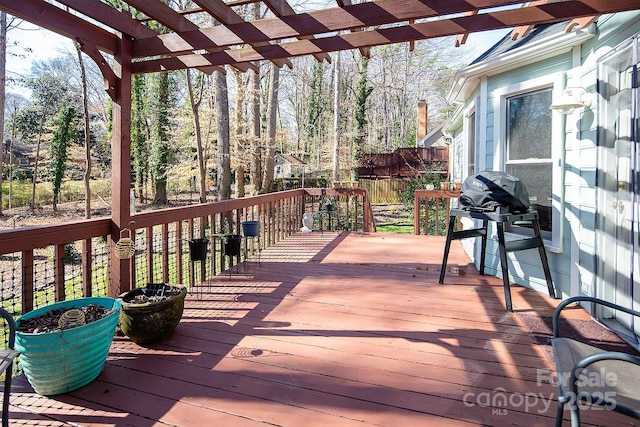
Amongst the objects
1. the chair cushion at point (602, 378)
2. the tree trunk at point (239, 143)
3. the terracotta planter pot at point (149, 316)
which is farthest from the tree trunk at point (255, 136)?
the chair cushion at point (602, 378)

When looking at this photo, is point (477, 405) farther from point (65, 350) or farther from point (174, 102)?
point (174, 102)

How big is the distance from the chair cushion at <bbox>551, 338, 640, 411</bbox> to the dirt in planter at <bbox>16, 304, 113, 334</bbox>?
7.40ft

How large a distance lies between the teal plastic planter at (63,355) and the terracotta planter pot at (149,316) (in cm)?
26

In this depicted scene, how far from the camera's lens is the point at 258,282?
3766 mm

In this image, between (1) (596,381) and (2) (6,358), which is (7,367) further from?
(1) (596,381)

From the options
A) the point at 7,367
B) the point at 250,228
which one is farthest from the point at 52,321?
the point at 250,228

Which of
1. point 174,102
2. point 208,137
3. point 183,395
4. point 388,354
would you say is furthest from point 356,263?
point 174,102

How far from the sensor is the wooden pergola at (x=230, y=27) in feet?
7.30

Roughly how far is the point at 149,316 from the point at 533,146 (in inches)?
146

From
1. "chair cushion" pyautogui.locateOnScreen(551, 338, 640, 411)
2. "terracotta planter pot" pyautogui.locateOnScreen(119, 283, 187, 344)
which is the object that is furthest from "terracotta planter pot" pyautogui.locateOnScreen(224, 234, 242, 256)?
"chair cushion" pyautogui.locateOnScreen(551, 338, 640, 411)

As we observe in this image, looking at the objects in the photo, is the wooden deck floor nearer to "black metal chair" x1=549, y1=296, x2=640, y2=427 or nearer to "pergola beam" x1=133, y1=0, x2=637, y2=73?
"black metal chair" x1=549, y1=296, x2=640, y2=427

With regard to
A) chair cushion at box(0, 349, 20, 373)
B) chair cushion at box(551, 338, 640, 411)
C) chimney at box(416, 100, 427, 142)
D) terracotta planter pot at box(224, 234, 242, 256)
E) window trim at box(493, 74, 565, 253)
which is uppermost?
chimney at box(416, 100, 427, 142)

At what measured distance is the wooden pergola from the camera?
222 cm

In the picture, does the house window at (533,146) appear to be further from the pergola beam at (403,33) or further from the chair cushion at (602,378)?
the chair cushion at (602,378)
